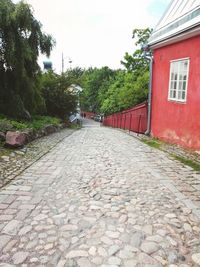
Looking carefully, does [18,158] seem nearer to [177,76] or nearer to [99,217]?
[99,217]

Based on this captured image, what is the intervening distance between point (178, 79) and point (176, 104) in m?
0.87

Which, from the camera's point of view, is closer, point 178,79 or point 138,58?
point 178,79

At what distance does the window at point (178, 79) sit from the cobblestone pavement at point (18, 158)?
4.67 m

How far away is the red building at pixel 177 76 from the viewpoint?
9.38 m

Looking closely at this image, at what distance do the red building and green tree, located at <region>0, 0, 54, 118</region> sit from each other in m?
4.96

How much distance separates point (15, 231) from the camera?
3869 millimetres

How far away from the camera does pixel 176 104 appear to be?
1084 centimetres

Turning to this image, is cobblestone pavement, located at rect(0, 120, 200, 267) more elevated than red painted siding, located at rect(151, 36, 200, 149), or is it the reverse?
red painted siding, located at rect(151, 36, 200, 149)

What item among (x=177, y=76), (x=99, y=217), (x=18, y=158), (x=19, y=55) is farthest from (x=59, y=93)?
(x=99, y=217)

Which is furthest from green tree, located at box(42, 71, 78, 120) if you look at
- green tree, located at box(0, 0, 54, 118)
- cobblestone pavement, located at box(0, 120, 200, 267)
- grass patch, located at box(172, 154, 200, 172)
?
cobblestone pavement, located at box(0, 120, 200, 267)

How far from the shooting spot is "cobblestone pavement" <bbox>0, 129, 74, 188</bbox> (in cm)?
640

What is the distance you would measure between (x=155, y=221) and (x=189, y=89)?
6.40 metres

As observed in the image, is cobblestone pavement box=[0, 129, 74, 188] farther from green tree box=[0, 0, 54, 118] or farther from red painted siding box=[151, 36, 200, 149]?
red painted siding box=[151, 36, 200, 149]

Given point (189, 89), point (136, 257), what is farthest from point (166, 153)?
point (136, 257)
